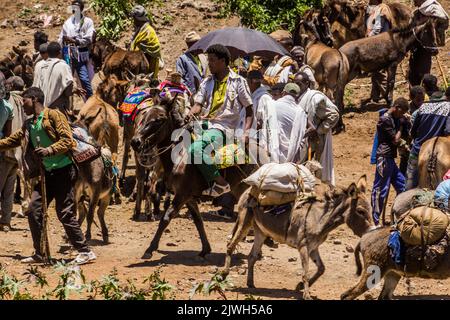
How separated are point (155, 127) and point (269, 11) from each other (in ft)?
29.2

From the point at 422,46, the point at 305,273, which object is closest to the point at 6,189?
the point at 305,273

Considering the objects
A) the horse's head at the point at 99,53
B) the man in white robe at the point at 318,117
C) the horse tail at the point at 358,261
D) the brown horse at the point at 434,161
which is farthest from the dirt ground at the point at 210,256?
the horse's head at the point at 99,53

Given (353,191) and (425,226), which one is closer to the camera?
(425,226)

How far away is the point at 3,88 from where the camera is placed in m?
16.5

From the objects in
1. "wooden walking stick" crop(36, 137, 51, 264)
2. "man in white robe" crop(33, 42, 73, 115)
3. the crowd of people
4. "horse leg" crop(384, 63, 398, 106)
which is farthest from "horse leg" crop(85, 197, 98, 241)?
"horse leg" crop(384, 63, 398, 106)

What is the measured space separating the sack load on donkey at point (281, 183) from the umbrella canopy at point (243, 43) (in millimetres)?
5189

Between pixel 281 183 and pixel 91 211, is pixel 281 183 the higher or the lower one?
the higher one

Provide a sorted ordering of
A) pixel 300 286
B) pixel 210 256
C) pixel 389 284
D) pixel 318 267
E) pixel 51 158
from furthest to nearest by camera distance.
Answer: pixel 210 256 → pixel 51 158 → pixel 300 286 → pixel 318 267 → pixel 389 284

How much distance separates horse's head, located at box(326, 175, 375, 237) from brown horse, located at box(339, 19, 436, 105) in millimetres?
9217

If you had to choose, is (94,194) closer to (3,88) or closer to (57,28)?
(3,88)

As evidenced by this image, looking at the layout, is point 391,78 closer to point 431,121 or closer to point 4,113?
point 431,121

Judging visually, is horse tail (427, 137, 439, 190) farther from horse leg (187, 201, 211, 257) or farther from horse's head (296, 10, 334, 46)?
horse's head (296, 10, 334, 46)

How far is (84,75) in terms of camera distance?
2103cm

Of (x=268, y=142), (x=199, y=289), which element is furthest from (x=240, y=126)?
(x=199, y=289)
